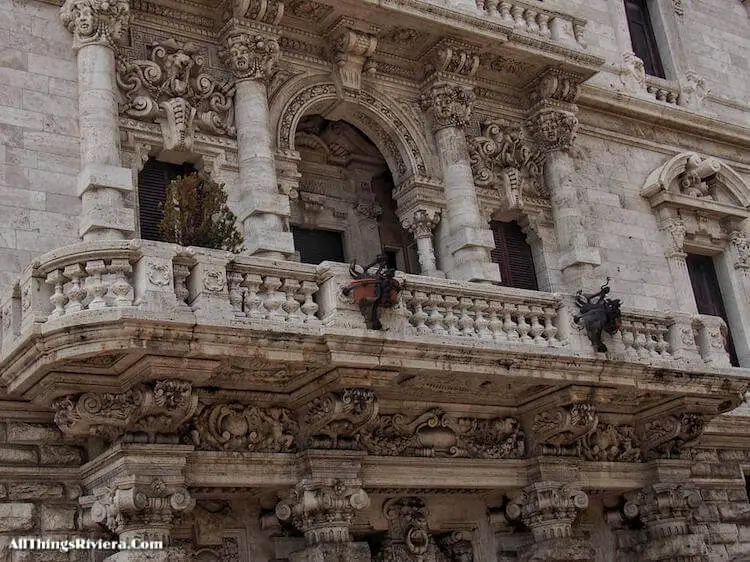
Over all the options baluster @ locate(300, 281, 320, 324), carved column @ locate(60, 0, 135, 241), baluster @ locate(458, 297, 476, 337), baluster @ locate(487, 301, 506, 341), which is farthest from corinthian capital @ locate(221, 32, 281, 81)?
baluster @ locate(487, 301, 506, 341)

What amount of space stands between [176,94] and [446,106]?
14.4 ft

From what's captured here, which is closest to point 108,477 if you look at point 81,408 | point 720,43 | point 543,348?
point 81,408

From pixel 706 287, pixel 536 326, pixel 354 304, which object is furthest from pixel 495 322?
pixel 706 287

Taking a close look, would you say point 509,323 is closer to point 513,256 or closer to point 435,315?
point 435,315

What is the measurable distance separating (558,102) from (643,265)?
3.17m

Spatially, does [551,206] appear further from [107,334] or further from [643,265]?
[107,334]

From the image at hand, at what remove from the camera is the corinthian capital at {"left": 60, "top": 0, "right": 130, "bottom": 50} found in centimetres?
1367

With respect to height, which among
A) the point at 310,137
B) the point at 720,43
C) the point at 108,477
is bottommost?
the point at 108,477

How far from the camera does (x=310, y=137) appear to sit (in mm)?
16938

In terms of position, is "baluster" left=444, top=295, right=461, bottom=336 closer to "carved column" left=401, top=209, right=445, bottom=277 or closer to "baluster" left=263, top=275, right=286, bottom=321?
"baluster" left=263, top=275, right=286, bottom=321

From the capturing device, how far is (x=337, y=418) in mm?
12555

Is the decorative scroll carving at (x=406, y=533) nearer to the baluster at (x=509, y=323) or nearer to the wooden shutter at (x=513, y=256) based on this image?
the baluster at (x=509, y=323)

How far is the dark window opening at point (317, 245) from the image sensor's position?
16.3 m

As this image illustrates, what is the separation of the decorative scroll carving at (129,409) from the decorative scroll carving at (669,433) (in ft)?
24.5
